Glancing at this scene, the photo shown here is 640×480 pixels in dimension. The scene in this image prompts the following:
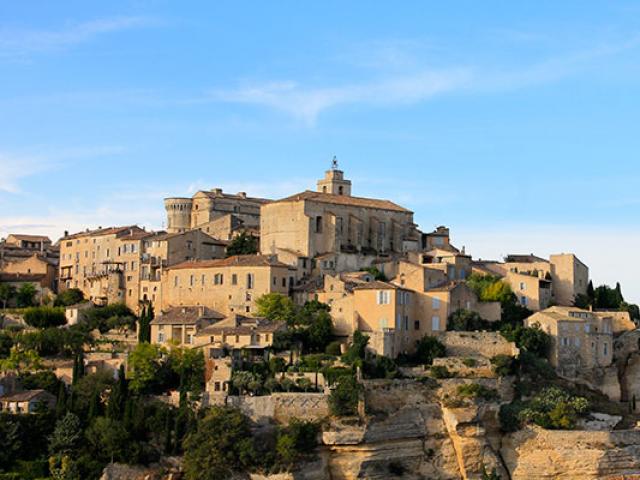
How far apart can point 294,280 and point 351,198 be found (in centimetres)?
1084

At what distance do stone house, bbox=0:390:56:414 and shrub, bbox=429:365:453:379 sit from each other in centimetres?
1756

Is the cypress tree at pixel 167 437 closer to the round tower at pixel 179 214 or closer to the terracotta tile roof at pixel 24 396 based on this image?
the terracotta tile roof at pixel 24 396

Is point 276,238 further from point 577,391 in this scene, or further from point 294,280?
point 577,391

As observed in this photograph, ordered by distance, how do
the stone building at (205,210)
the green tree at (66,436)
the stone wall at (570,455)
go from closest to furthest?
the green tree at (66,436) → the stone wall at (570,455) → the stone building at (205,210)

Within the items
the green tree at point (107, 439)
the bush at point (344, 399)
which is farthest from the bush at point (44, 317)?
the bush at point (344, 399)

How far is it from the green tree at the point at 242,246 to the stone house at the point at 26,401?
19942 mm

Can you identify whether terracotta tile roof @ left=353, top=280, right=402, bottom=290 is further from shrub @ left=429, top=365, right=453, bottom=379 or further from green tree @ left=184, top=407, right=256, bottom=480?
green tree @ left=184, top=407, right=256, bottom=480

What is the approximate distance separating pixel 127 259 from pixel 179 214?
11.7 metres

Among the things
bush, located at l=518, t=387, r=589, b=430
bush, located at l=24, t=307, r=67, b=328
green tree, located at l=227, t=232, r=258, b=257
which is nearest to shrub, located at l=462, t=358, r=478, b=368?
bush, located at l=518, t=387, r=589, b=430

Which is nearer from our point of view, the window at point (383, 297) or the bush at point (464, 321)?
the window at point (383, 297)

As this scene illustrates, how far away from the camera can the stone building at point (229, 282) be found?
64.6 metres

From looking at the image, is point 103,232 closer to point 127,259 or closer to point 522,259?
point 127,259

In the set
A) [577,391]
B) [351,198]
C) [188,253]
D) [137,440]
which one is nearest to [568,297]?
[577,391]

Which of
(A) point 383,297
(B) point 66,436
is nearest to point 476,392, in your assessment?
(A) point 383,297
